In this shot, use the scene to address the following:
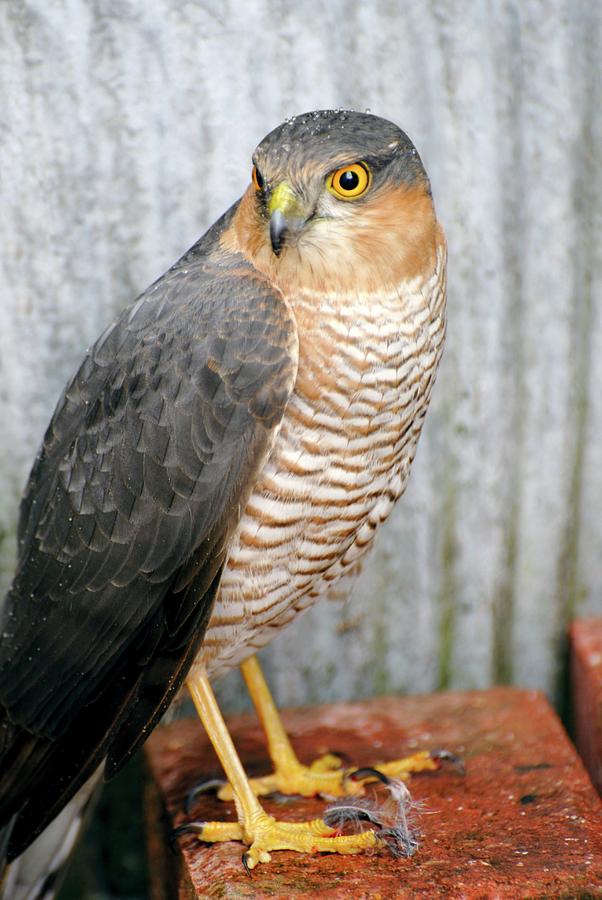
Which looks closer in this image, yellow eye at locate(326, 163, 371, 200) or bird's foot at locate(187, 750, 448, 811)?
yellow eye at locate(326, 163, 371, 200)

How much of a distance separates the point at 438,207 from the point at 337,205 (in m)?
0.81

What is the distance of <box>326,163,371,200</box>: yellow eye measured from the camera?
8.35 feet

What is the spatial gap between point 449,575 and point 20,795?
1.53 m

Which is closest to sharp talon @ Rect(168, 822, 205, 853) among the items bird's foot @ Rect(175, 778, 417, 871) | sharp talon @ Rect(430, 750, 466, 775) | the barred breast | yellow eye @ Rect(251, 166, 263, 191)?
bird's foot @ Rect(175, 778, 417, 871)

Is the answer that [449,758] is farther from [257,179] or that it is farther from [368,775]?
[257,179]

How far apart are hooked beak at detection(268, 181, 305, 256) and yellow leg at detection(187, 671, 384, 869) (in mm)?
1153

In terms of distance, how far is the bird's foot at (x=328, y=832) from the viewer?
9.00ft

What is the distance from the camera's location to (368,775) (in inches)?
123

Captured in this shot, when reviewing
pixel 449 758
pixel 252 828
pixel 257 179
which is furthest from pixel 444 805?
pixel 257 179

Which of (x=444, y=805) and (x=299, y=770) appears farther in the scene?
(x=299, y=770)

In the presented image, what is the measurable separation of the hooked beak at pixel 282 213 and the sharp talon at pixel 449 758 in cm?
152

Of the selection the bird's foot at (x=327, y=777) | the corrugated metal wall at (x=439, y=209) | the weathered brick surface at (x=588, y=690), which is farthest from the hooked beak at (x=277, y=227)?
the weathered brick surface at (x=588, y=690)

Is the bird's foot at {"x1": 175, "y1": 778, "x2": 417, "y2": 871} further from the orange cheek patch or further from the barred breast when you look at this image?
the orange cheek patch

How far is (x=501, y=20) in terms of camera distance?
10.5 ft
